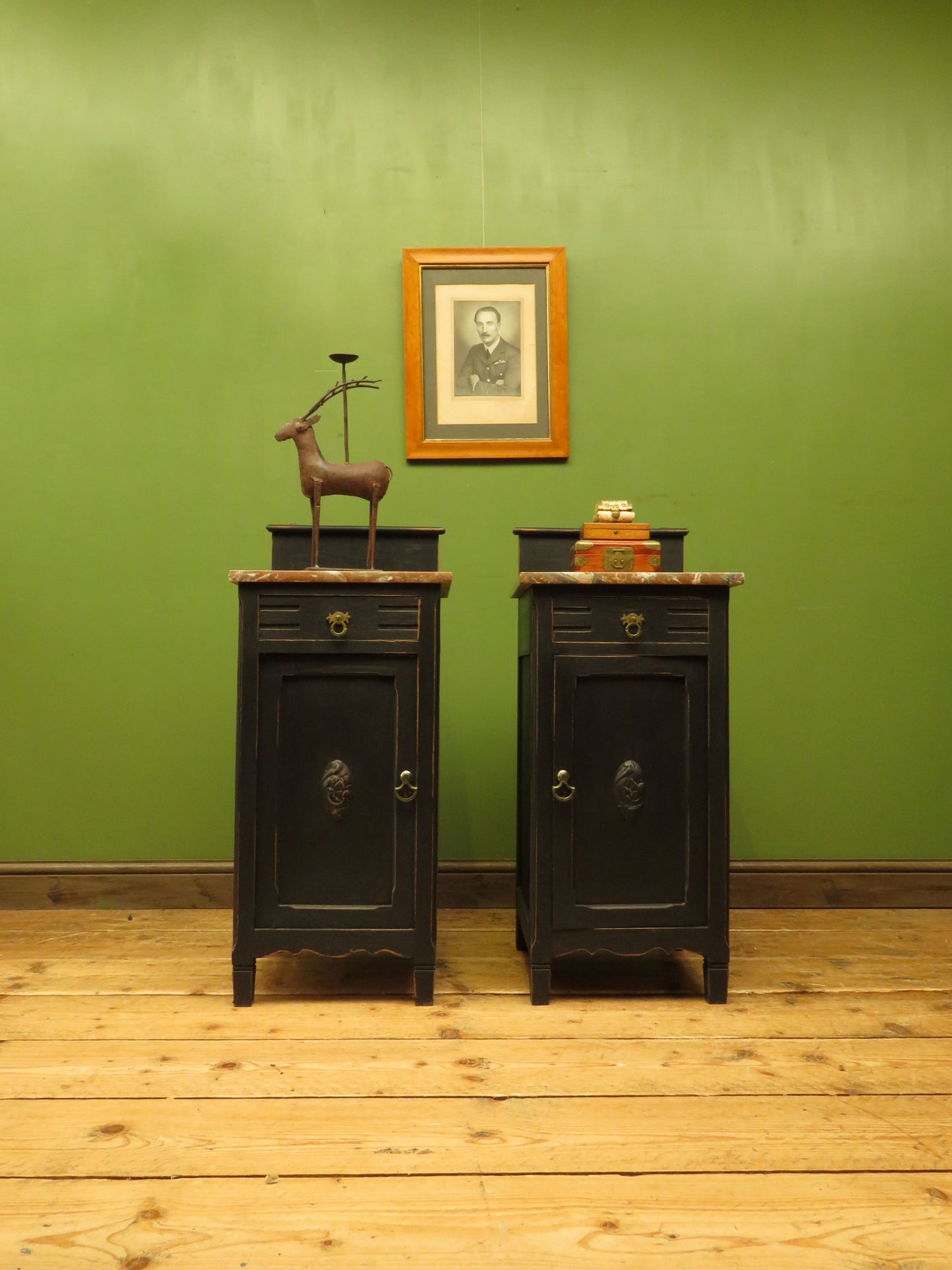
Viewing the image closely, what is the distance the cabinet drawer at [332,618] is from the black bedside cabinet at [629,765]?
32cm

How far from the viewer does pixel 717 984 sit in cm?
206

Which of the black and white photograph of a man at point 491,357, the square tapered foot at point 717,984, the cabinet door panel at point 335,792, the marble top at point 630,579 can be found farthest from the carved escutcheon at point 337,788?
the black and white photograph of a man at point 491,357

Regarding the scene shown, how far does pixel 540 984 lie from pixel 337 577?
41.4 inches

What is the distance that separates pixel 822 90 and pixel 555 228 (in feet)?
3.17

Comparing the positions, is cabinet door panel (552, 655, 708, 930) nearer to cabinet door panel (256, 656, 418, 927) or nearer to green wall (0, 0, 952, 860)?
cabinet door panel (256, 656, 418, 927)

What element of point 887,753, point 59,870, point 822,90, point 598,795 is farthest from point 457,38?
point 59,870

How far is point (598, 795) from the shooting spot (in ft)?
6.93

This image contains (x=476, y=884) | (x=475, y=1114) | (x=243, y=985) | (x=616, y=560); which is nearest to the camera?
(x=475, y=1114)

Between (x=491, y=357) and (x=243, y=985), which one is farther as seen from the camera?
(x=491, y=357)

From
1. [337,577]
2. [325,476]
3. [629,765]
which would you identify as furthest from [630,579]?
[325,476]

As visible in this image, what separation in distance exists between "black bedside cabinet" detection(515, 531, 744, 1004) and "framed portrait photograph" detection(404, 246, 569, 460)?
0.88 metres

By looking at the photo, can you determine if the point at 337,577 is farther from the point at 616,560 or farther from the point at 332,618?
the point at 616,560

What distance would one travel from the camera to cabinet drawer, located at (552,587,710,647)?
211 centimetres

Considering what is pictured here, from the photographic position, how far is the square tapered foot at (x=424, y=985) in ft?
6.71
